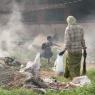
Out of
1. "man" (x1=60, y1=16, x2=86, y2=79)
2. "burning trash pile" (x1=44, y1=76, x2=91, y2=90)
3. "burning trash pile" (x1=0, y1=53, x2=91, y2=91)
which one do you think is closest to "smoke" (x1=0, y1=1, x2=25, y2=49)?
"man" (x1=60, y1=16, x2=86, y2=79)

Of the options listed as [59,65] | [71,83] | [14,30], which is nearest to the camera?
[71,83]

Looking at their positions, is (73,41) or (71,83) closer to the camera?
(71,83)

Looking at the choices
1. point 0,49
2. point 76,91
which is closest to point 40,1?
point 0,49

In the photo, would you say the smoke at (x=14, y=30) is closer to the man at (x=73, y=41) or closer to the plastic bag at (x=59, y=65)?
the plastic bag at (x=59, y=65)

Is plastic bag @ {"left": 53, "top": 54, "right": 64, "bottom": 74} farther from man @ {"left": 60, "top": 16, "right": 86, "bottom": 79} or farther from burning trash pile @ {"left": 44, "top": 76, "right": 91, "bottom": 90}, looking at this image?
burning trash pile @ {"left": 44, "top": 76, "right": 91, "bottom": 90}

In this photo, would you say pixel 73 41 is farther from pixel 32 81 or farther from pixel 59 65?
pixel 32 81

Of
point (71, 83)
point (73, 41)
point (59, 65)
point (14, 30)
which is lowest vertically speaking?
point (71, 83)

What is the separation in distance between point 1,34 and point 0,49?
397 centimetres

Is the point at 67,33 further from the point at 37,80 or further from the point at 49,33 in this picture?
the point at 49,33

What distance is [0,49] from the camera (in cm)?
2062

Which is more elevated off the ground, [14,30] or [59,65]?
[14,30]

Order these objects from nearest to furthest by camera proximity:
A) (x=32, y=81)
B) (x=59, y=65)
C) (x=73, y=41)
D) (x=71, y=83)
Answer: (x=32, y=81)
(x=71, y=83)
(x=73, y=41)
(x=59, y=65)

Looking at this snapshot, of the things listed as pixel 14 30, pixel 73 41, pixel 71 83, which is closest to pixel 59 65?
pixel 73 41

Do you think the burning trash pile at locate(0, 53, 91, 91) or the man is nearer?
the burning trash pile at locate(0, 53, 91, 91)
